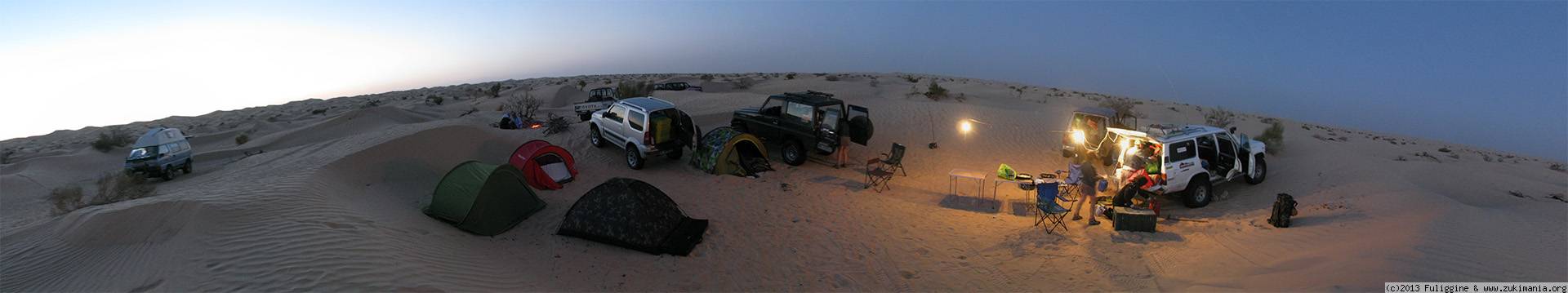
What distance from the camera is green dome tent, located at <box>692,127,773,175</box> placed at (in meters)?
13.6

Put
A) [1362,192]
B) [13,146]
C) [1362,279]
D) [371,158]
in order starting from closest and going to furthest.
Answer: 1. [1362,279]
2. [1362,192]
3. [371,158]
4. [13,146]

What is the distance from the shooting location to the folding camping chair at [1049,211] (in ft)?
31.1

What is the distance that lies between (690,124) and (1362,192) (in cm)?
1429

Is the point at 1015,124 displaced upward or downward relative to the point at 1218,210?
upward

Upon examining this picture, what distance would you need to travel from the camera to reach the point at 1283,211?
873 centimetres

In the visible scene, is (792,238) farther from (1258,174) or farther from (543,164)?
(1258,174)

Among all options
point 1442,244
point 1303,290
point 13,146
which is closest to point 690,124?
point 1303,290

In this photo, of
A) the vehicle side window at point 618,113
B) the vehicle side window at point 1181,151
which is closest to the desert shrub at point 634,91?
the vehicle side window at point 618,113

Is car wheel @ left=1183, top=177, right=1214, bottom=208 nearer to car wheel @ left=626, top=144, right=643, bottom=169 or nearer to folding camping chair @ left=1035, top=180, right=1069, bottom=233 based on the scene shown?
folding camping chair @ left=1035, top=180, right=1069, bottom=233

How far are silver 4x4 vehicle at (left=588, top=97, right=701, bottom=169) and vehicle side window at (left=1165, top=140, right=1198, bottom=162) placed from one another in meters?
10.9

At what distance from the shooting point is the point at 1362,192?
10.1 meters

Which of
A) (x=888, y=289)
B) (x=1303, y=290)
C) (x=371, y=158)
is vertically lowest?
(x=888, y=289)

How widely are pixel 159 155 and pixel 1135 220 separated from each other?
24.0 m

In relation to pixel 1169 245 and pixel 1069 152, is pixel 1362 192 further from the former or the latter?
pixel 1069 152
